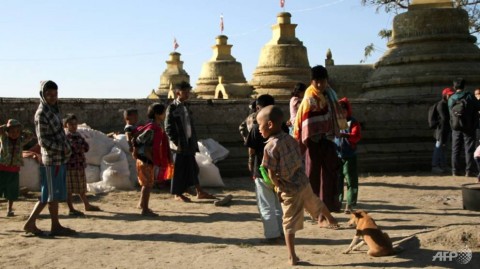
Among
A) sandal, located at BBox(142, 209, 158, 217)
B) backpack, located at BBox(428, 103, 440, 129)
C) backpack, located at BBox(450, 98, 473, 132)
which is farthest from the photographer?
backpack, located at BBox(428, 103, 440, 129)

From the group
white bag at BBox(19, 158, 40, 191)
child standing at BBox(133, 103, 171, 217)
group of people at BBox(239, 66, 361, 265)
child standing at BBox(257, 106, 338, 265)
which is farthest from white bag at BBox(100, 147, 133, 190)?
child standing at BBox(257, 106, 338, 265)

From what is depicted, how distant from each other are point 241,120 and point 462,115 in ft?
12.6

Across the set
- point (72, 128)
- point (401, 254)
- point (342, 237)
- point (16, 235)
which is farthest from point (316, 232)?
point (72, 128)

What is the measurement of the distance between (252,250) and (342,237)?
913mm

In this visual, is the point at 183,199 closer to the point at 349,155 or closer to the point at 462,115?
the point at 349,155

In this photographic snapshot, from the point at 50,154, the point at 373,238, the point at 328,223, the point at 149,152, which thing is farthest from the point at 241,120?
the point at 373,238

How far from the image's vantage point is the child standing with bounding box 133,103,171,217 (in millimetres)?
7012

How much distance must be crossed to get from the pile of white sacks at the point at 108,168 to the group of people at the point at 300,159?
3319 millimetres

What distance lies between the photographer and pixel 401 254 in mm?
4711

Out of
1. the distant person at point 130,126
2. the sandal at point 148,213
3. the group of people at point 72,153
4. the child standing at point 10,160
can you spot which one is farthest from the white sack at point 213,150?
the child standing at point 10,160

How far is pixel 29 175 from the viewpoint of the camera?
8.95 m

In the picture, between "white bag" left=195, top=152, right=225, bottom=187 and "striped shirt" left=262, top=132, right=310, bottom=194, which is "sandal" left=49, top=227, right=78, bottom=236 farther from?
"white bag" left=195, top=152, right=225, bottom=187

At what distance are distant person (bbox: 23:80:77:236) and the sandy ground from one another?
0.24 metres

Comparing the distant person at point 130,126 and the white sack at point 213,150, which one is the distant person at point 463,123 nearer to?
the white sack at point 213,150
